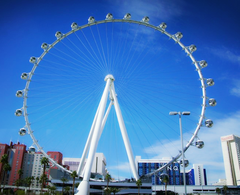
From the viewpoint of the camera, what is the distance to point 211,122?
94.2 ft

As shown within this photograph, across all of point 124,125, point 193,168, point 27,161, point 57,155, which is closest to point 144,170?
point 193,168

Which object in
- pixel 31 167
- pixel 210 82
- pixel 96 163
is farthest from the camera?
pixel 96 163

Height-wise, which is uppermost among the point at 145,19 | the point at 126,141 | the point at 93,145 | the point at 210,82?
the point at 145,19

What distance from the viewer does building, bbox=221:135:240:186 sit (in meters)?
133

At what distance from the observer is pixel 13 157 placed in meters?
95.2

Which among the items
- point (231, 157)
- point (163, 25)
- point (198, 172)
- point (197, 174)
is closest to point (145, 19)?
point (163, 25)

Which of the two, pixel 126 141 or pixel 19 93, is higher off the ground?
pixel 19 93

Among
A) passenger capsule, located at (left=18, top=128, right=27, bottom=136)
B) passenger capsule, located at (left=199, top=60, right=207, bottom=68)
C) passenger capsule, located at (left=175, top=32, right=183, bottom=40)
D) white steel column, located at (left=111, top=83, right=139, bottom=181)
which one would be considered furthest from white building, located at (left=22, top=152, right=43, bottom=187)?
passenger capsule, located at (left=199, top=60, right=207, bottom=68)

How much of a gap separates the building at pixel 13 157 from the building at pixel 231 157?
107407 millimetres

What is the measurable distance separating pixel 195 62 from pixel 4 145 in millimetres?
84351

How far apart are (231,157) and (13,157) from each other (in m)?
114

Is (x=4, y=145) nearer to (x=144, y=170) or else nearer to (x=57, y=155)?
(x=57, y=155)

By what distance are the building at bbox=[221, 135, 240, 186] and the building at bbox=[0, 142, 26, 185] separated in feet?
Result: 352

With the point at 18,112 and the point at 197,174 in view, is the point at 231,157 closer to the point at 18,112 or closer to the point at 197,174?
the point at 197,174
